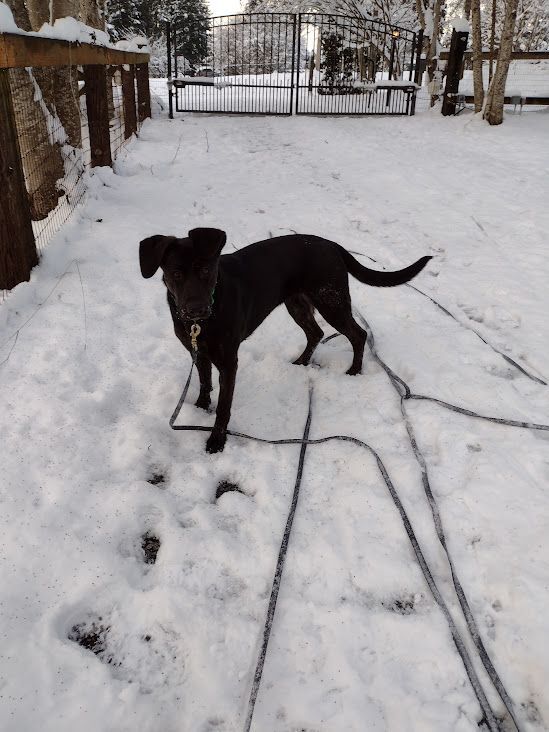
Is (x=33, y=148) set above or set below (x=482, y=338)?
above

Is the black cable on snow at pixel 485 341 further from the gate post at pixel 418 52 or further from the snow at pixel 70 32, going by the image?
the gate post at pixel 418 52

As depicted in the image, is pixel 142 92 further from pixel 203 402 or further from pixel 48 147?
pixel 203 402

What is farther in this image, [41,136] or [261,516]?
[41,136]

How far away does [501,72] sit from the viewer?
10961 millimetres

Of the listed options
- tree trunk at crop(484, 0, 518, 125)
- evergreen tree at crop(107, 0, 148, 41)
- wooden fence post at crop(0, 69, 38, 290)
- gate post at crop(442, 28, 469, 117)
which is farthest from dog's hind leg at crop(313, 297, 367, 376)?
evergreen tree at crop(107, 0, 148, 41)

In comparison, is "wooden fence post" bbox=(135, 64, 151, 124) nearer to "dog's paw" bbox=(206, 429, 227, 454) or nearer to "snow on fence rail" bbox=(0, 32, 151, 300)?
"snow on fence rail" bbox=(0, 32, 151, 300)

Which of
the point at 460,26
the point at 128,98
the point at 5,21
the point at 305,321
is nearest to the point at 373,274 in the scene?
the point at 305,321

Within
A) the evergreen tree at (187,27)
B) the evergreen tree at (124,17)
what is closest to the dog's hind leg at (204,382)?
the evergreen tree at (187,27)

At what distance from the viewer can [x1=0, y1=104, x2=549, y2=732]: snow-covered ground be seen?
177 centimetres

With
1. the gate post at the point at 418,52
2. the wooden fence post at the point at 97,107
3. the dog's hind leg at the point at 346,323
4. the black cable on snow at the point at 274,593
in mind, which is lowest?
the black cable on snow at the point at 274,593

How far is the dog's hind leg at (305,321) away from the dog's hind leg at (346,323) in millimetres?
245

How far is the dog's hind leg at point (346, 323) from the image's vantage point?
3502 mm

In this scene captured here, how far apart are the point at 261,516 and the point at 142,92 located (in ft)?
42.7

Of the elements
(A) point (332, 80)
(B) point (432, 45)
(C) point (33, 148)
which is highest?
(B) point (432, 45)
